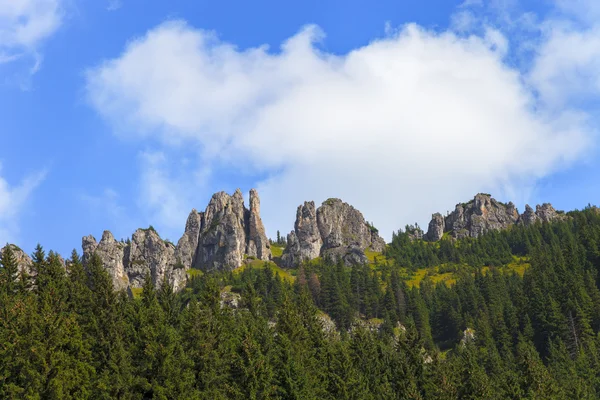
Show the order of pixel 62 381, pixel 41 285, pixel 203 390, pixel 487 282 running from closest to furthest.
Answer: pixel 62 381 → pixel 203 390 → pixel 41 285 → pixel 487 282

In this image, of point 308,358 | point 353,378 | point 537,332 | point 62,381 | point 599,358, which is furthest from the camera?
point 537,332

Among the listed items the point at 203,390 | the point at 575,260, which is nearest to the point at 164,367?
the point at 203,390

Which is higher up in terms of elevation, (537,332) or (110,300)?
(110,300)

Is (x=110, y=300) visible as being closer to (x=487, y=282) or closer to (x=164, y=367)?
(x=164, y=367)

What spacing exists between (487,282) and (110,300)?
12952cm

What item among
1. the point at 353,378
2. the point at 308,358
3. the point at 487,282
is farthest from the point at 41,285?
the point at 487,282

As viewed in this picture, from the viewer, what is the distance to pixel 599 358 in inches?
4277

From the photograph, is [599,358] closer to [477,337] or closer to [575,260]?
[477,337]

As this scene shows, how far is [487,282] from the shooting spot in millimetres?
178375

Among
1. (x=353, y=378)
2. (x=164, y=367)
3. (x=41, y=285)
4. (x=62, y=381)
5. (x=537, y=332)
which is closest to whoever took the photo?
(x=62, y=381)

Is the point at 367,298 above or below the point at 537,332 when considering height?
above

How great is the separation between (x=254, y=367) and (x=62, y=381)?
22.5 meters

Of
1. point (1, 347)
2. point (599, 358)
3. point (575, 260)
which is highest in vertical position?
point (575, 260)

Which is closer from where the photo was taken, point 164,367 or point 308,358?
point 164,367
